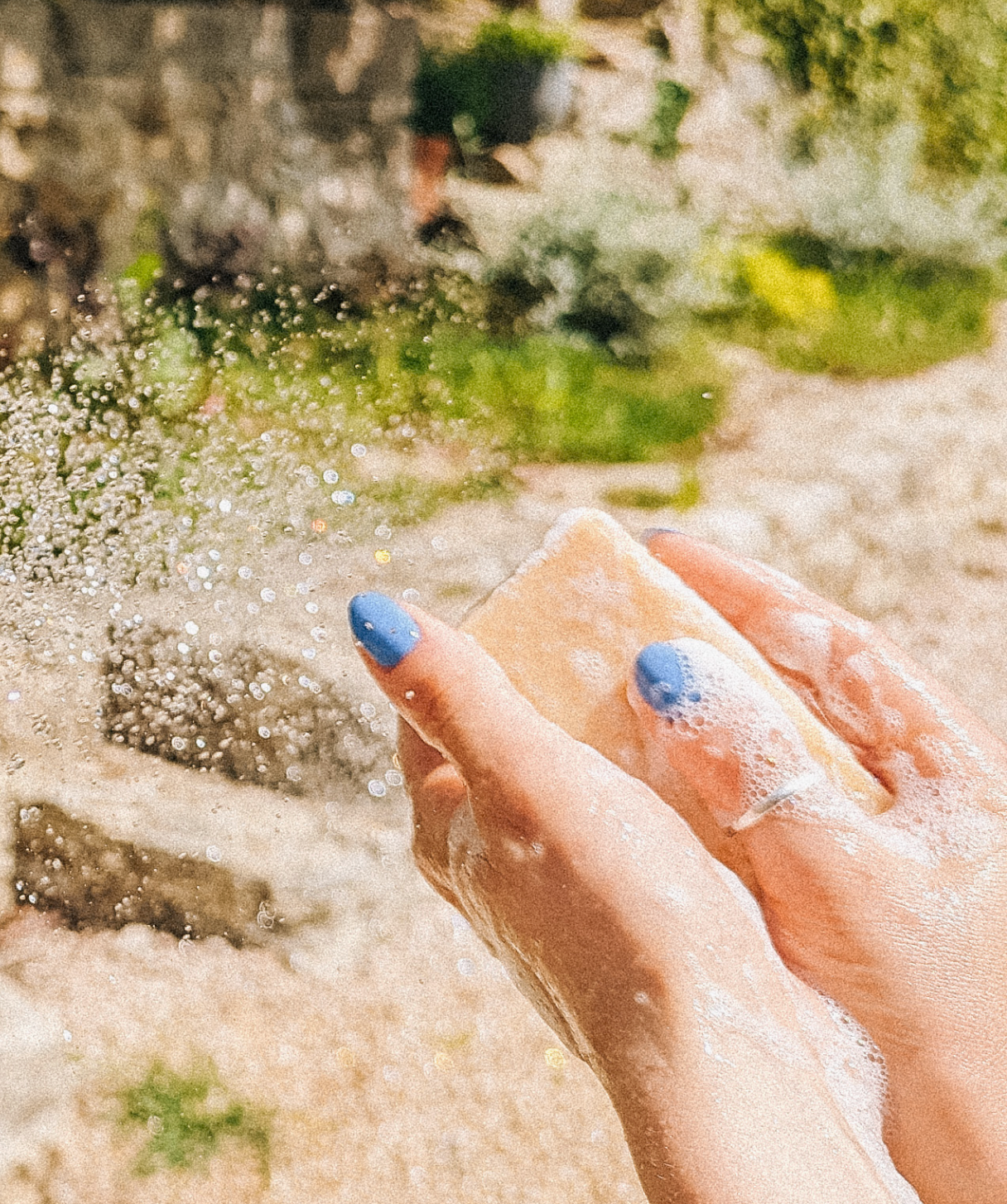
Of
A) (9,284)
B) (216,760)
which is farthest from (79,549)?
(9,284)

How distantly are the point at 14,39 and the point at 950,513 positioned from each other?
2946 millimetres

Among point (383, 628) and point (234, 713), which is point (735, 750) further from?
point (234, 713)

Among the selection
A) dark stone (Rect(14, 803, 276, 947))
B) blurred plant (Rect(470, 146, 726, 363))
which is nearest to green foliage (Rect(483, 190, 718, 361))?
blurred plant (Rect(470, 146, 726, 363))

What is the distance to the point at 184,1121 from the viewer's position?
179 centimetres

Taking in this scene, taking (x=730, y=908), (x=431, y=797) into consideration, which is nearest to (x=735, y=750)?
(x=730, y=908)

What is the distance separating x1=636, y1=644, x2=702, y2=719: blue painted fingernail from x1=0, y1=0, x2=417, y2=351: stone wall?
225 centimetres

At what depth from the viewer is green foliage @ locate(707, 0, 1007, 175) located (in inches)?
140

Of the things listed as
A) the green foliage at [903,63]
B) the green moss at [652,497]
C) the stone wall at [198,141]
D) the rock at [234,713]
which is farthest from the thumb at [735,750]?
the green foliage at [903,63]

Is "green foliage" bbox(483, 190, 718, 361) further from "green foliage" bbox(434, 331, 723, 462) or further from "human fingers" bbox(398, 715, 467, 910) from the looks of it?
"human fingers" bbox(398, 715, 467, 910)

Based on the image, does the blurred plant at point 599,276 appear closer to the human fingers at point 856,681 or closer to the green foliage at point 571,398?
the green foliage at point 571,398

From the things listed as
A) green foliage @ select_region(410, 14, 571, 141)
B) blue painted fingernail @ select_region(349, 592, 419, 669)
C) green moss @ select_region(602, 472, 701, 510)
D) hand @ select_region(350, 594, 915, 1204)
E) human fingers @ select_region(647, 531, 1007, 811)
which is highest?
green foliage @ select_region(410, 14, 571, 141)

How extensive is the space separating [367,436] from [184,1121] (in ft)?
5.79

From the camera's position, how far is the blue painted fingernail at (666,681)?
→ 1.11 m

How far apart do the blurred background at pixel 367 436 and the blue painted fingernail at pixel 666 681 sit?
1.16 meters
